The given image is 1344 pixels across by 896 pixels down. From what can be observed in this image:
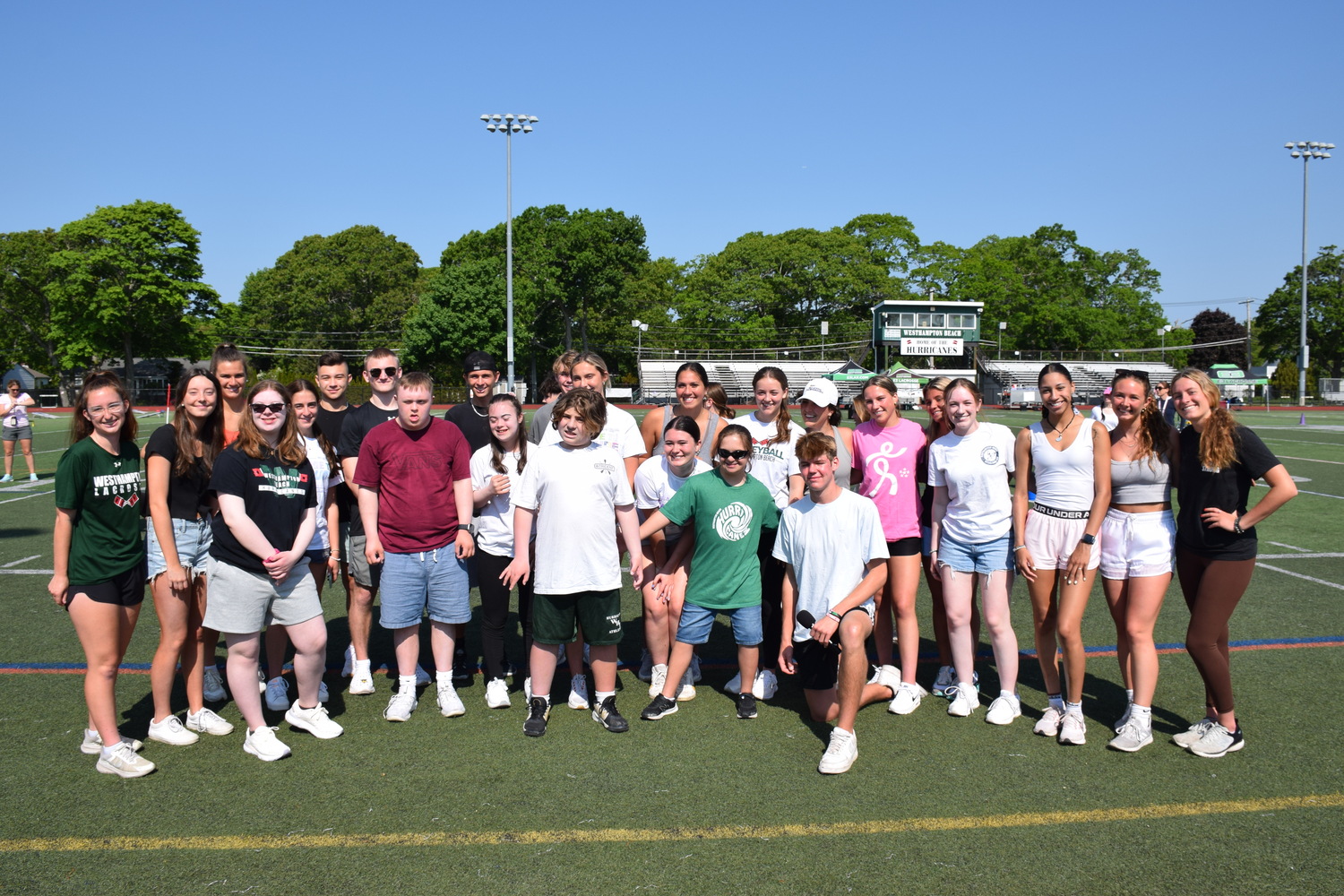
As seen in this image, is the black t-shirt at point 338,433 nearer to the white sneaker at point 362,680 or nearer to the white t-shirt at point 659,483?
the white sneaker at point 362,680

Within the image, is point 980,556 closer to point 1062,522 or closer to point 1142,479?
point 1062,522

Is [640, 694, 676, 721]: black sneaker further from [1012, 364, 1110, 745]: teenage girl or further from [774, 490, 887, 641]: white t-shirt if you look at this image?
[1012, 364, 1110, 745]: teenage girl

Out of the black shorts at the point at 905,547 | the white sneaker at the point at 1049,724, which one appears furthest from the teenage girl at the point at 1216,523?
the black shorts at the point at 905,547

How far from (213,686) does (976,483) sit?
453 cm

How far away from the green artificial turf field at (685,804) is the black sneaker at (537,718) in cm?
5

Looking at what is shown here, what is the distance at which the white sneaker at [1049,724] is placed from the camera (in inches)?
181

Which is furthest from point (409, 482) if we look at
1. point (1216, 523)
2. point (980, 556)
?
point (1216, 523)

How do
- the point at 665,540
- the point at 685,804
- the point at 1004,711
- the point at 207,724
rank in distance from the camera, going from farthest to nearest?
the point at 665,540
the point at 1004,711
the point at 207,724
the point at 685,804

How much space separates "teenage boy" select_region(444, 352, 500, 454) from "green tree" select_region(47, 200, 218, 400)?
174 ft

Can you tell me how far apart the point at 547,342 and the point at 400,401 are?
63.4 m

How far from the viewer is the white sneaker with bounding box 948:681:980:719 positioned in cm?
485

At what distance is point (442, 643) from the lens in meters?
5.04

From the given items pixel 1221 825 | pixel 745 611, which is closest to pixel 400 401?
pixel 745 611

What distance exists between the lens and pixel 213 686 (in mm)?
5156
